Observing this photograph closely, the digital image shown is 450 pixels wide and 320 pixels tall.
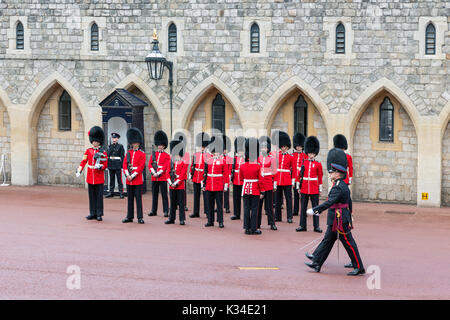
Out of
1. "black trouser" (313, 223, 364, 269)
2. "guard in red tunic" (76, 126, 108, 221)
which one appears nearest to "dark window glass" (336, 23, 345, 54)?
"guard in red tunic" (76, 126, 108, 221)

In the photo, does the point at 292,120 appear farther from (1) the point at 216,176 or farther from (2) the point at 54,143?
(2) the point at 54,143

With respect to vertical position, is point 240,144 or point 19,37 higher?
point 19,37

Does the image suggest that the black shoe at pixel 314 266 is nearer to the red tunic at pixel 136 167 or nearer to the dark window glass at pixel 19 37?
the red tunic at pixel 136 167

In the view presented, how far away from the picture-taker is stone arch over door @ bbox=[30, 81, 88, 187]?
53.9 feet

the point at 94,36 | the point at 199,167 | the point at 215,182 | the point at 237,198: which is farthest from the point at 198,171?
the point at 94,36

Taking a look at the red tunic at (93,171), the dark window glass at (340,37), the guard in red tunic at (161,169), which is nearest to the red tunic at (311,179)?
the guard in red tunic at (161,169)

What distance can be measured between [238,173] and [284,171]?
1.05 meters

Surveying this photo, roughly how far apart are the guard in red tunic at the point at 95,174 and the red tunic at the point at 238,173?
1.87m

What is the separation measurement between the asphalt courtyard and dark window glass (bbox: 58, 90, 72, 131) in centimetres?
332

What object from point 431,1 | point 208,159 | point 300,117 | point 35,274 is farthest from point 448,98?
point 35,274

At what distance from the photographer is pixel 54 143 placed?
655 inches

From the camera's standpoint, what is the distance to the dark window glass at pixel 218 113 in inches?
623

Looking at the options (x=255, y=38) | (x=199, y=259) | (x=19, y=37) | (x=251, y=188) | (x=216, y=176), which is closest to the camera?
(x=199, y=259)

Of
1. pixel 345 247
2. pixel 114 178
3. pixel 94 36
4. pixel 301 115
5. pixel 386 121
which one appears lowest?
pixel 345 247
